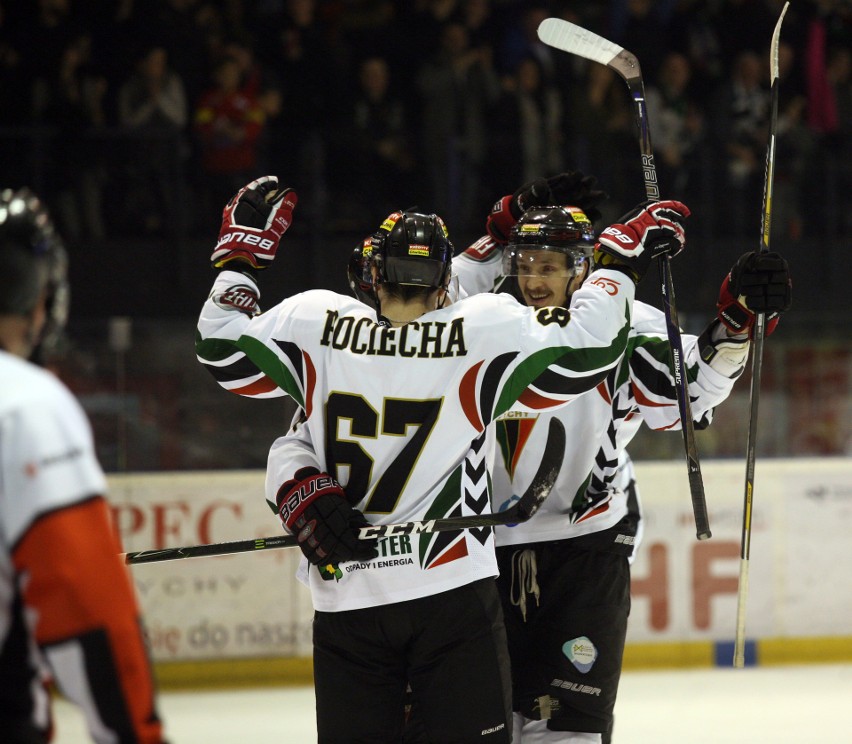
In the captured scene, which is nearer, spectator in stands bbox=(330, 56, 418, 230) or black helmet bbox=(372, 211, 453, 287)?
black helmet bbox=(372, 211, 453, 287)

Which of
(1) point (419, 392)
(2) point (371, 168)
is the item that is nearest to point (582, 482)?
(1) point (419, 392)

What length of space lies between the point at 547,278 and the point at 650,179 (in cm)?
33

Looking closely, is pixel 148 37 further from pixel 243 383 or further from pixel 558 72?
pixel 243 383

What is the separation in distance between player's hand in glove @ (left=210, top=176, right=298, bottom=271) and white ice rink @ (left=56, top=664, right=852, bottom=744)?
2.29 metres

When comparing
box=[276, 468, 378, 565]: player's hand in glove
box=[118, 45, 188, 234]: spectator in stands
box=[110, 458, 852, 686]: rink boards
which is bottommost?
box=[110, 458, 852, 686]: rink boards

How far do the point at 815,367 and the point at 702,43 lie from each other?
7.65 ft

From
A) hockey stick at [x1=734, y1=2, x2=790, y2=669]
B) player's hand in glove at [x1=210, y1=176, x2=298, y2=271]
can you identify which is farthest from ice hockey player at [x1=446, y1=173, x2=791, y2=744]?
player's hand in glove at [x1=210, y1=176, x2=298, y2=271]

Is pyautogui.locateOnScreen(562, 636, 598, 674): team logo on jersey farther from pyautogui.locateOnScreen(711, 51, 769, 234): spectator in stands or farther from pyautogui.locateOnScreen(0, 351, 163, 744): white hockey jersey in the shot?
pyautogui.locateOnScreen(711, 51, 769, 234): spectator in stands

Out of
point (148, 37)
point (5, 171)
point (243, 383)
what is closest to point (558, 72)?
point (148, 37)

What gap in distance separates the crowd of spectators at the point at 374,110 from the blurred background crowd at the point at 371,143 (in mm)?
11

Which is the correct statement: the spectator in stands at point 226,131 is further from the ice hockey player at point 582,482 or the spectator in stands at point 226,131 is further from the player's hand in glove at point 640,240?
the player's hand in glove at point 640,240

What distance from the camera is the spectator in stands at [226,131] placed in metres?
6.01

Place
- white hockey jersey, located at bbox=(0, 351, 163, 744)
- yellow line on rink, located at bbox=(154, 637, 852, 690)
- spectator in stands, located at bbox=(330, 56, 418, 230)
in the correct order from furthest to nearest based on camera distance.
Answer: spectator in stands, located at bbox=(330, 56, 418, 230)
yellow line on rink, located at bbox=(154, 637, 852, 690)
white hockey jersey, located at bbox=(0, 351, 163, 744)

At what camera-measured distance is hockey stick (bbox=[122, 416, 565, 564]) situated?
2.38 metres
